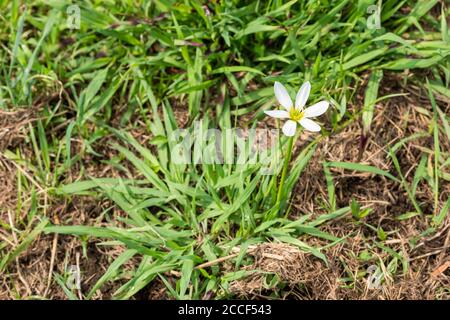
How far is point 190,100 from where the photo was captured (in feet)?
7.82

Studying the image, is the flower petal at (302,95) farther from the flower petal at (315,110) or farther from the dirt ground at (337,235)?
the dirt ground at (337,235)

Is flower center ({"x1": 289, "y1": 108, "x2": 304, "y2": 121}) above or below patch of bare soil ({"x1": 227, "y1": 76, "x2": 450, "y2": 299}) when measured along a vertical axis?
above

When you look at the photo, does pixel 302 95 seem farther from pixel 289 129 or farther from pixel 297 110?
pixel 289 129

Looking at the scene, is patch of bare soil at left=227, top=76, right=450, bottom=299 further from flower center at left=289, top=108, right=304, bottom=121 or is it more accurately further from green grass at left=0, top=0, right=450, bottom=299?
flower center at left=289, top=108, right=304, bottom=121

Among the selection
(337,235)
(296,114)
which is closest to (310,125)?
(296,114)

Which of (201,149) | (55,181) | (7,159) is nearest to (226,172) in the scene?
(201,149)

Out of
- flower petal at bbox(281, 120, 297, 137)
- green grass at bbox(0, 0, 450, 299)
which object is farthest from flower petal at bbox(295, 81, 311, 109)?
green grass at bbox(0, 0, 450, 299)

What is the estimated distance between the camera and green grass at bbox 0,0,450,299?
7.32ft

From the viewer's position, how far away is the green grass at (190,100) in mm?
2232

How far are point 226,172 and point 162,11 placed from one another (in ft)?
2.29

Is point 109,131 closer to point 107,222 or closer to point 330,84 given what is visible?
point 107,222

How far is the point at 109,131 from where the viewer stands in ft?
8.01

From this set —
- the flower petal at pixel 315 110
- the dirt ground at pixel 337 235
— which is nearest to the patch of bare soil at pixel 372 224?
the dirt ground at pixel 337 235
